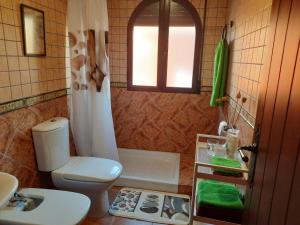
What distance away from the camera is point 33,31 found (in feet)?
6.15

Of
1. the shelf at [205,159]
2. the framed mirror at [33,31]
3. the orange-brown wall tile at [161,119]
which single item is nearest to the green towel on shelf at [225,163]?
the shelf at [205,159]

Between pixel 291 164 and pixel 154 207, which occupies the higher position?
pixel 291 164

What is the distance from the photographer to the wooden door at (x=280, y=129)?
0.68 metres

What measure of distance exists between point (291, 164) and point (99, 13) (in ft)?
7.08

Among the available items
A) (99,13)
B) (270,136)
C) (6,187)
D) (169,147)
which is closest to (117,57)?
(99,13)

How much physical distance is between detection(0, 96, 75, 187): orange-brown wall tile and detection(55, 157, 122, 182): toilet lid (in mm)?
247

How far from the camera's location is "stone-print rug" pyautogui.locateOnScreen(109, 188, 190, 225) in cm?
206

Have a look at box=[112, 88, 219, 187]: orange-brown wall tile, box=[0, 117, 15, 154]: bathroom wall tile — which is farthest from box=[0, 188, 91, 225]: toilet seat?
box=[112, 88, 219, 187]: orange-brown wall tile

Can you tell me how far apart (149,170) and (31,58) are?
1798mm

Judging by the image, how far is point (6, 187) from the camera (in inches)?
47.3

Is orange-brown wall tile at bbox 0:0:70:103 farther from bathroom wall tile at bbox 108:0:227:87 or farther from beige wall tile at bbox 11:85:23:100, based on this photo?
bathroom wall tile at bbox 108:0:227:87

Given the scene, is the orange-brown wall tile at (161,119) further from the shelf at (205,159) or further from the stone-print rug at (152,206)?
the shelf at (205,159)

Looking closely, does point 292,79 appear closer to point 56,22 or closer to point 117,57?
point 56,22

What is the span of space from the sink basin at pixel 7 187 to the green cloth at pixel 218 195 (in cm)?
106
